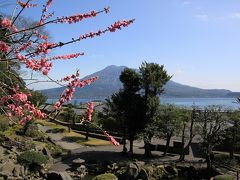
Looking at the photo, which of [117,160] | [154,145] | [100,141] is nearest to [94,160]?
[117,160]

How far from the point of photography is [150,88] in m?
Result: 35.7

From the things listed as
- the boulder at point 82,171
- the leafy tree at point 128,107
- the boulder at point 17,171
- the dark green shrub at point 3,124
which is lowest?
the boulder at point 82,171

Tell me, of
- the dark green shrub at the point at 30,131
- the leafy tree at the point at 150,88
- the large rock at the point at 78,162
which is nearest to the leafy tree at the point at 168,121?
the leafy tree at the point at 150,88

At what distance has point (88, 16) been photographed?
650 centimetres

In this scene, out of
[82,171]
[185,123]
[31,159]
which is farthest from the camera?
[185,123]

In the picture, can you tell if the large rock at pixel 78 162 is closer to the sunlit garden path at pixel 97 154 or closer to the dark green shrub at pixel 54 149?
the sunlit garden path at pixel 97 154

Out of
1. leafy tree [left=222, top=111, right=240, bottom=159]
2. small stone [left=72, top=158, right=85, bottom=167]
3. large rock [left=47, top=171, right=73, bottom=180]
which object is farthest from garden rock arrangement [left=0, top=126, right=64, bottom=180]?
leafy tree [left=222, top=111, right=240, bottom=159]

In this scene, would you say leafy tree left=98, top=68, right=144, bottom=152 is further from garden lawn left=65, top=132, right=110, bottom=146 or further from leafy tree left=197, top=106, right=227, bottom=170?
leafy tree left=197, top=106, right=227, bottom=170

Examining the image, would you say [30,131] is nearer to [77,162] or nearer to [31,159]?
[77,162]

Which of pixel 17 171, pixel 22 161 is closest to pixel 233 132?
pixel 22 161

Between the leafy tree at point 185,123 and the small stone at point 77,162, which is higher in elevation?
the leafy tree at point 185,123

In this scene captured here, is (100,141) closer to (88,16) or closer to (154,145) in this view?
(154,145)

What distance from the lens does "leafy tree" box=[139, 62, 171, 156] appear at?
3422cm

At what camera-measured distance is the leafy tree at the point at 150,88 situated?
34.2 metres
